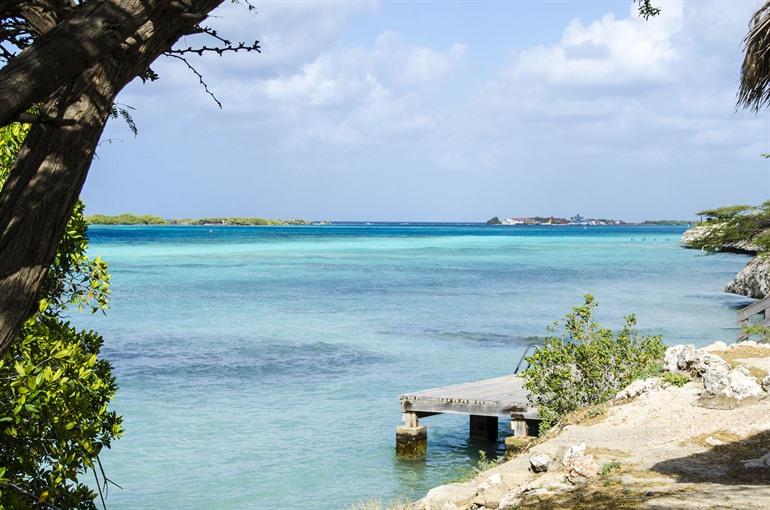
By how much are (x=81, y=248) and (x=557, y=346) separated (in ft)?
27.2

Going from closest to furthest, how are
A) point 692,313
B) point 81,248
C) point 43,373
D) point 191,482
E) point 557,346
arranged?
point 43,373 → point 81,248 → point 557,346 → point 191,482 → point 692,313

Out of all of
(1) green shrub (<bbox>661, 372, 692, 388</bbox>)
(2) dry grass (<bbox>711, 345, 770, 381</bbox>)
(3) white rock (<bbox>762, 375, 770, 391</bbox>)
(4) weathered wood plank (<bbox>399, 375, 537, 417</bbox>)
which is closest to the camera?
(3) white rock (<bbox>762, 375, 770, 391</bbox>)

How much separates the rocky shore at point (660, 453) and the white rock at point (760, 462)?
1 centimetres

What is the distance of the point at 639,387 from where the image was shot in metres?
12.6

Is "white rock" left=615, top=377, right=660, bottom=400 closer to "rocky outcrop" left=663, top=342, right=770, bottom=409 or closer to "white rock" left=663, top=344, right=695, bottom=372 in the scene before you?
"white rock" left=663, top=344, right=695, bottom=372

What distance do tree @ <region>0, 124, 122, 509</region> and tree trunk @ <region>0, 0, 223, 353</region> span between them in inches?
71.5

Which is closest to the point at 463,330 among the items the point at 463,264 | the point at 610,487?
the point at 610,487

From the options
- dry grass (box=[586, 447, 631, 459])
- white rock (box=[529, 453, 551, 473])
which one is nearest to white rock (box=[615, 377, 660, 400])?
dry grass (box=[586, 447, 631, 459])

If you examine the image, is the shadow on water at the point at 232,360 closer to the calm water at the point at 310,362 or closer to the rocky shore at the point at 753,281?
the calm water at the point at 310,362

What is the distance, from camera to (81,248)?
26.1 ft

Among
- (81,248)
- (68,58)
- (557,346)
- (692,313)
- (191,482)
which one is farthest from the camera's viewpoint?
(692,313)

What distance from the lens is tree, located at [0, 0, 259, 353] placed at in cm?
383

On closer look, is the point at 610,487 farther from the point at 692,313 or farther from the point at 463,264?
the point at 463,264

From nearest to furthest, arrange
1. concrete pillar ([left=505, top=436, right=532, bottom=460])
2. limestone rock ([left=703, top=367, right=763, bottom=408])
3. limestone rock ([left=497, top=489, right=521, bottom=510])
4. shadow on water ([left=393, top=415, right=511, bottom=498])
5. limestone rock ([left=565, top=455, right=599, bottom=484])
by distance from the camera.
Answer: limestone rock ([left=497, top=489, right=521, bottom=510]) < limestone rock ([left=565, top=455, right=599, bottom=484]) < limestone rock ([left=703, top=367, right=763, bottom=408]) < shadow on water ([left=393, top=415, right=511, bottom=498]) < concrete pillar ([left=505, top=436, right=532, bottom=460])
